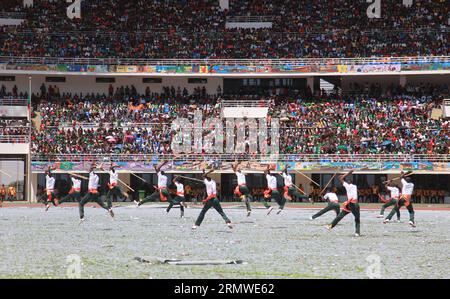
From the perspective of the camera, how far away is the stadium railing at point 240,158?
60347 mm

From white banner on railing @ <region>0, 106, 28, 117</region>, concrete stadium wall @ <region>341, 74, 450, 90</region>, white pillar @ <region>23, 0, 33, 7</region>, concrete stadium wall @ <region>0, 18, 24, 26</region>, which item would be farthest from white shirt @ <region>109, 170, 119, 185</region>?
white pillar @ <region>23, 0, 33, 7</region>

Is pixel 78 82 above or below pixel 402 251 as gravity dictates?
above

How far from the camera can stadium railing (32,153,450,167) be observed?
60.3 meters

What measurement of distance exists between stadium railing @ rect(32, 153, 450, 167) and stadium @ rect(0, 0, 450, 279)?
2.9 inches

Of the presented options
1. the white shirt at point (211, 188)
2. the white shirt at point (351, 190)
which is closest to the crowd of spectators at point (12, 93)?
the white shirt at point (211, 188)

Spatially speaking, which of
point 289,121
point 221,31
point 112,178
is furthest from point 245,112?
point 112,178

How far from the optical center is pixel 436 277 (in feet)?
59.3

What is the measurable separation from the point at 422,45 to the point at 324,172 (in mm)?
14232

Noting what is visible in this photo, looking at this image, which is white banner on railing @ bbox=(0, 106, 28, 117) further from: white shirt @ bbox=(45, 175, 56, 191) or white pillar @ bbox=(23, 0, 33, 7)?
white shirt @ bbox=(45, 175, 56, 191)

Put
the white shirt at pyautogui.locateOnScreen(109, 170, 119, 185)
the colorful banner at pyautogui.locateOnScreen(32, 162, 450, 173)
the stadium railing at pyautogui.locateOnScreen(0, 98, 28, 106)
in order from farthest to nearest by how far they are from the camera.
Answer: the stadium railing at pyautogui.locateOnScreen(0, 98, 28, 106) < the colorful banner at pyautogui.locateOnScreen(32, 162, 450, 173) < the white shirt at pyautogui.locateOnScreen(109, 170, 119, 185)
